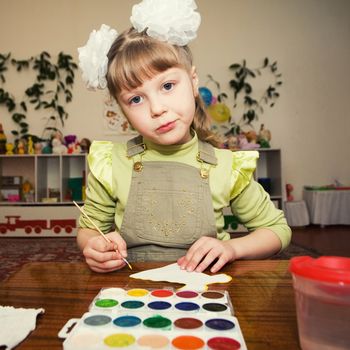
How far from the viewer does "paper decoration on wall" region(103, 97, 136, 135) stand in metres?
4.01

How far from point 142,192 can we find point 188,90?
275mm

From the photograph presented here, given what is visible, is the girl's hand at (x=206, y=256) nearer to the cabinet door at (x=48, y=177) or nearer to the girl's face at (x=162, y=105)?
the girl's face at (x=162, y=105)

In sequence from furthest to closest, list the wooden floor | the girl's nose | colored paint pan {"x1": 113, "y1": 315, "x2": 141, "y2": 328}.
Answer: the wooden floor → the girl's nose → colored paint pan {"x1": 113, "y1": 315, "x2": 141, "y2": 328}

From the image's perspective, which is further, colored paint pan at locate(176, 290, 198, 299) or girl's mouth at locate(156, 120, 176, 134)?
girl's mouth at locate(156, 120, 176, 134)

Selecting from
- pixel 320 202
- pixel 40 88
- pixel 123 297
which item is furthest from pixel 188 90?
pixel 40 88

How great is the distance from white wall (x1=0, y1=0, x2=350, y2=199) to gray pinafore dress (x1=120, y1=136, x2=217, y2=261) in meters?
3.20

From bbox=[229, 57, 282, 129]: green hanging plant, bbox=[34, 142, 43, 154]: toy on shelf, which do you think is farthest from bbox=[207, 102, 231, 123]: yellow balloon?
bbox=[34, 142, 43, 154]: toy on shelf

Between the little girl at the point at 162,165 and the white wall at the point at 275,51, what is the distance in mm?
3134

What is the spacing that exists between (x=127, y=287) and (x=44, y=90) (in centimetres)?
383

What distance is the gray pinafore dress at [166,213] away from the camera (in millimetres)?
917

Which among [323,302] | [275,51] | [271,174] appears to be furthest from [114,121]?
[323,302]

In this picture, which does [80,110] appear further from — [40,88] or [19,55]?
[19,55]

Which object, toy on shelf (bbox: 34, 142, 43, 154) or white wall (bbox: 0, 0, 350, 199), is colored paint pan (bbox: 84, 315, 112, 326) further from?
white wall (bbox: 0, 0, 350, 199)

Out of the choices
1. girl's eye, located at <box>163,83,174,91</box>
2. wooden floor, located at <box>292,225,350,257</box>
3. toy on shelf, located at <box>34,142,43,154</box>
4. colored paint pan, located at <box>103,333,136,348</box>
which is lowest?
wooden floor, located at <box>292,225,350,257</box>
